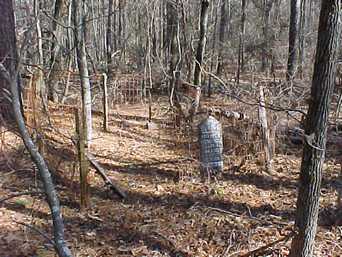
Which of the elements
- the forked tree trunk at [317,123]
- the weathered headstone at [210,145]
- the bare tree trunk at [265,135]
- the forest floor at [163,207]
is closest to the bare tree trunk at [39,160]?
the forest floor at [163,207]

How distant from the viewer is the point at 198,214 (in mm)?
5070

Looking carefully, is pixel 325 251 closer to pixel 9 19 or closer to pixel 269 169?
pixel 269 169

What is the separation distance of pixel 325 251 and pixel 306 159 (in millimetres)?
1327

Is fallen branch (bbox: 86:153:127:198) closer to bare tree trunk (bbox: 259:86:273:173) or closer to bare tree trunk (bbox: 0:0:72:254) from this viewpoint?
A: bare tree trunk (bbox: 259:86:273:173)

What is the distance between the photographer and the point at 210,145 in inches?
249

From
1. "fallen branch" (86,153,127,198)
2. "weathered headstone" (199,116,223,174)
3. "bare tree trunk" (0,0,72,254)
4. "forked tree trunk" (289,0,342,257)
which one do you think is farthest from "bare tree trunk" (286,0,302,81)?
"bare tree trunk" (0,0,72,254)

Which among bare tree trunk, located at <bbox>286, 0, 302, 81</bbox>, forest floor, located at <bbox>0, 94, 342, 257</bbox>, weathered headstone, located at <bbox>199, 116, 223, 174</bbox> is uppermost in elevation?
bare tree trunk, located at <bbox>286, 0, 302, 81</bbox>

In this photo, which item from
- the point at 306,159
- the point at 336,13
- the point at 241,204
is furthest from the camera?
the point at 241,204

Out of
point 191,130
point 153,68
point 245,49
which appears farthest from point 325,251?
point 245,49

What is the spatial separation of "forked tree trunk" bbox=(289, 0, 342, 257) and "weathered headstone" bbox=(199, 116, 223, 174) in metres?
2.59

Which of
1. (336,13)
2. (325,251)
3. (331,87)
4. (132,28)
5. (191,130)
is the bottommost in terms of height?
(325,251)

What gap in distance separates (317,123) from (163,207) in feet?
8.44

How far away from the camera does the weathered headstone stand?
6273mm

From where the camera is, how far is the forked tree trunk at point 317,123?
10.9 ft
